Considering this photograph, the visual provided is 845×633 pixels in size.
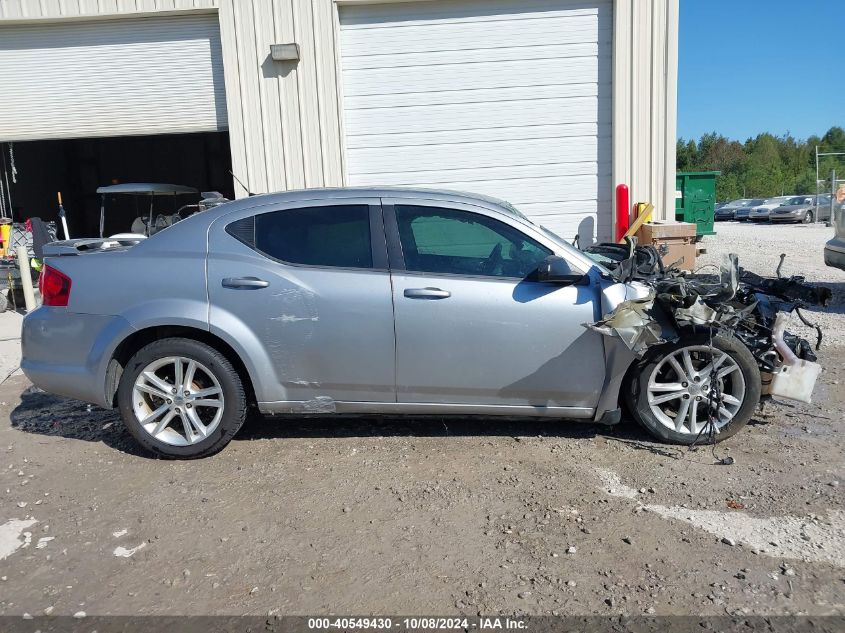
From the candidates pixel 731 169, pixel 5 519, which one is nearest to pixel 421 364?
pixel 5 519

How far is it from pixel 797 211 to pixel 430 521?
32825mm

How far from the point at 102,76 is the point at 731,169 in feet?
194

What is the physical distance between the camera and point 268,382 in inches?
169

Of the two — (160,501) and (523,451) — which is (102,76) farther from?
(523,451)

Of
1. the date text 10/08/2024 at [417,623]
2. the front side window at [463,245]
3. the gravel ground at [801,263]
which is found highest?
the front side window at [463,245]

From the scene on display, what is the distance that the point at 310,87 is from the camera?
30.7 feet

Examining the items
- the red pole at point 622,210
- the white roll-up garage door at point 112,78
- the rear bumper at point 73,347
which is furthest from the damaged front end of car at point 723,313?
the white roll-up garage door at point 112,78

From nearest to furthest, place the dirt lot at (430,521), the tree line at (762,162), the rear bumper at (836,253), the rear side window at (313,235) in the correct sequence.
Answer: the dirt lot at (430,521) → the rear side window at (313,235) → the rear bumper at (836,253) → the tree line at (762,162)

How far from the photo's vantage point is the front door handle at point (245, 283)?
13.9 ft

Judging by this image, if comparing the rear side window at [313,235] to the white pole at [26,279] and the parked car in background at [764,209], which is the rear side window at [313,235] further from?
the parked car in background at [764,209]

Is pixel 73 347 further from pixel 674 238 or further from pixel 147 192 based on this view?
pixel 147 192

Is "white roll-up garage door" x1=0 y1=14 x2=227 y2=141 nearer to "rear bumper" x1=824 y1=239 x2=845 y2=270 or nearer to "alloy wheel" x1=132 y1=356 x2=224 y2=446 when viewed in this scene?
"alloy wheel" x1=132 y1=356 x2=224 y2=446

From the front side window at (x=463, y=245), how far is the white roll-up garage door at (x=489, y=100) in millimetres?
5430

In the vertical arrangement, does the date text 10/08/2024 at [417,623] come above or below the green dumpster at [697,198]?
below
